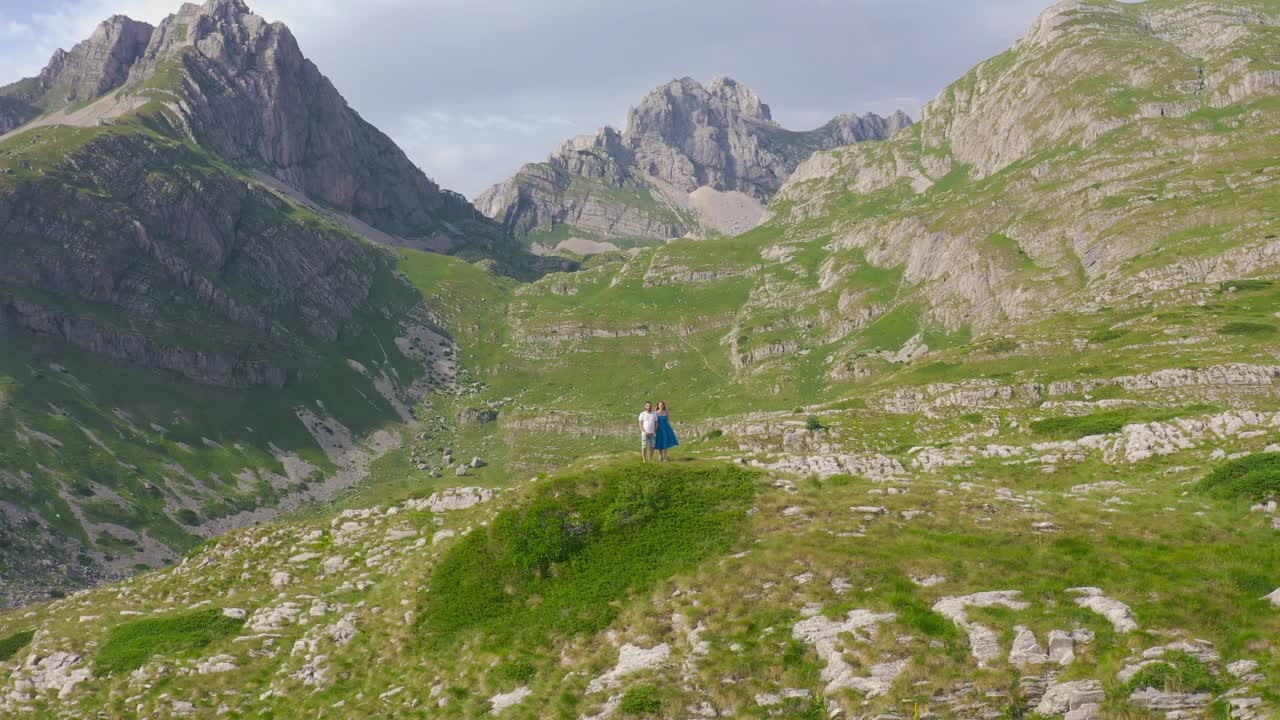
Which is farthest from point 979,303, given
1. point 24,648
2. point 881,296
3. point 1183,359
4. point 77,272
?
point 77,272

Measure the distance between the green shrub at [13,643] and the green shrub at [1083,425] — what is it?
214 ft

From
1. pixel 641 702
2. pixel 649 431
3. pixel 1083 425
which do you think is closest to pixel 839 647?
pixel 641 702

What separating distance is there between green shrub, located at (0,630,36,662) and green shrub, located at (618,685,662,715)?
33.1 metres

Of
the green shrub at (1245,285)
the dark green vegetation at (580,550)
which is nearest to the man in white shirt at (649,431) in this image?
the dark green vegetation at (580,550)

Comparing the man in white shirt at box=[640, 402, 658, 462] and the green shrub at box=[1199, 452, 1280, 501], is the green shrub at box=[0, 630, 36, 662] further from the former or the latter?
the green shrub at box=[1199, 452, 1280, 501]

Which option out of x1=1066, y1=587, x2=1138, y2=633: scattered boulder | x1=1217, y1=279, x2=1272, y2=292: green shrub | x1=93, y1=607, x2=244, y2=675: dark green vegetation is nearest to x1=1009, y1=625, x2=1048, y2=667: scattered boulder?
x1=1066, y1=587, x2=1138, y2=633: scattered boulder

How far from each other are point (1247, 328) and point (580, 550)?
325 ft

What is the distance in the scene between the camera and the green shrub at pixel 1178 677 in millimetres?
15047

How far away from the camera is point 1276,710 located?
45.2 feet

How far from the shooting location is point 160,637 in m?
30.2

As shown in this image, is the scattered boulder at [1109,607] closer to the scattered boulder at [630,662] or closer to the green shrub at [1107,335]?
the scattered boulder at [630,662]

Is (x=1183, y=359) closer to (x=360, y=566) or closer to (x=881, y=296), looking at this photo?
(x=360, y=566)

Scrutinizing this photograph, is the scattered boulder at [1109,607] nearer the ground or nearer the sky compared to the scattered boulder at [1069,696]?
nearer the sky

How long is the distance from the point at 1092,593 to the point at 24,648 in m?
45.0
